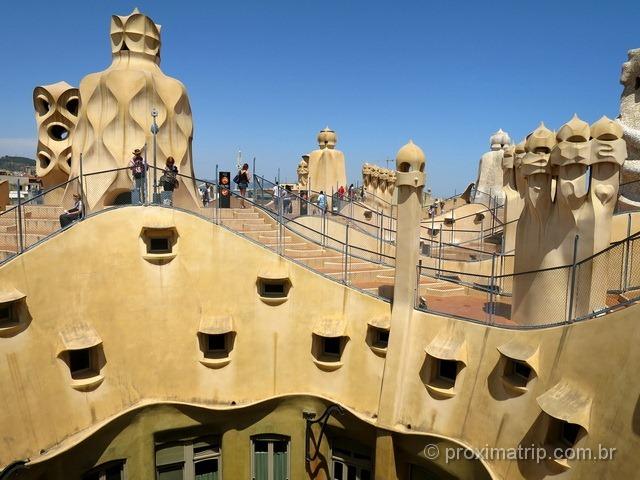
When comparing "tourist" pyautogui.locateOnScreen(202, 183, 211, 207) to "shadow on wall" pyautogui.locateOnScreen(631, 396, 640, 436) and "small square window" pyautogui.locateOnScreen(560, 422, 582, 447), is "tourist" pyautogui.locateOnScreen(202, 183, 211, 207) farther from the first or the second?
"shadow on wall" pyautogui.locateOnScreen(631, 396, 640, 436)

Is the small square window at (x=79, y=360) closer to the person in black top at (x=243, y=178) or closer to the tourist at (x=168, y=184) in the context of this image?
the tourist at (x=168, y=184)

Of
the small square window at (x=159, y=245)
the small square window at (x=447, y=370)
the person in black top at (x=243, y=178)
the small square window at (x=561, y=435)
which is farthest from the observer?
the person in black top at (x=243, y=178)

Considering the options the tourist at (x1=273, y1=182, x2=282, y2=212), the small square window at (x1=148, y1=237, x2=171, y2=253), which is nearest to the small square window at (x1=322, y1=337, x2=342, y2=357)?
the tourist at (x1=273, y1=182, x2=282, y2=212)

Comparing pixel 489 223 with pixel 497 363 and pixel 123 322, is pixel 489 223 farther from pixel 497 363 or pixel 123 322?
pixel 123 322

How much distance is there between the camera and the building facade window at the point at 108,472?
37.3ft

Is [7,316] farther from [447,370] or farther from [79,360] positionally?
[447,370]

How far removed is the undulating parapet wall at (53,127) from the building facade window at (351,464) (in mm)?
14738

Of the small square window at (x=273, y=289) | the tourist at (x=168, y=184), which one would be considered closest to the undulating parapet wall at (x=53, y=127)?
the tourist at (x=168, y=184)

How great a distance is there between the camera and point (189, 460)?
42.0ft

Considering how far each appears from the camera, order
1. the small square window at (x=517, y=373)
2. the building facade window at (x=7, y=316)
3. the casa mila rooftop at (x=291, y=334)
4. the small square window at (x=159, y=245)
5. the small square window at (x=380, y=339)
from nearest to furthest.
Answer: the casa mila rooftop at (x=291, y=334), the small square window at (x=517, y=373), the building facade window at (x=7, y=316), the small square window at (x=380, y=339), the small square window at (x=159, y=245)

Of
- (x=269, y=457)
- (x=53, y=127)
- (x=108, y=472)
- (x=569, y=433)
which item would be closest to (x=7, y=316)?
(x=108, y=472)

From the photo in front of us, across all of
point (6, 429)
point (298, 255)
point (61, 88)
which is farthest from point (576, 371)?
point (61, 88)

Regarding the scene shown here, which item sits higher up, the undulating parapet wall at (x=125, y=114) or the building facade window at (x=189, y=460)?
the undulating parapet wall at (x=125, y=114)

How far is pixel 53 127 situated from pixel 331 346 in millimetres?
14857
